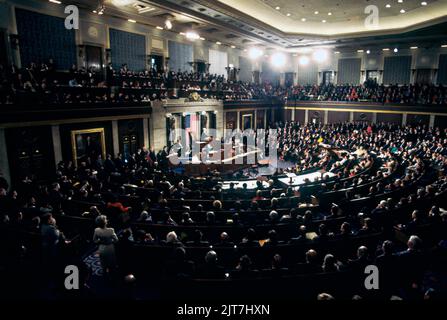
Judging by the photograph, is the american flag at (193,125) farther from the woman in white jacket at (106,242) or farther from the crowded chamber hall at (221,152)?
the woman in white jacket at (106,242)

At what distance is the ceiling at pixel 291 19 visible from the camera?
61.8 ft

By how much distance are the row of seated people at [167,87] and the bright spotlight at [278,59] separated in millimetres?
3100

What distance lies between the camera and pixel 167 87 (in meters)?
21.1

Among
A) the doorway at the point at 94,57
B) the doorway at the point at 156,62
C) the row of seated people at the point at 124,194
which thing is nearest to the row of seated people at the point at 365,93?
the row of seated people at the point at 124,194

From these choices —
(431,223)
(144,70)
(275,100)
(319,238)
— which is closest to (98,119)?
(144,70)

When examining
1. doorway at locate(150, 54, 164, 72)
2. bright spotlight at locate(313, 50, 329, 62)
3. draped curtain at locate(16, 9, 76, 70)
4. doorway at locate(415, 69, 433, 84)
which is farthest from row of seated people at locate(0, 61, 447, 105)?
bright spotlight at locate(313, 50, 329, 62)

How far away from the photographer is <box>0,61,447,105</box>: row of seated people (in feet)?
43.1

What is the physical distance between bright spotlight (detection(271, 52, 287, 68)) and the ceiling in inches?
170

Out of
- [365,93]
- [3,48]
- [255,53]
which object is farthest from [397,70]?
[3,48]

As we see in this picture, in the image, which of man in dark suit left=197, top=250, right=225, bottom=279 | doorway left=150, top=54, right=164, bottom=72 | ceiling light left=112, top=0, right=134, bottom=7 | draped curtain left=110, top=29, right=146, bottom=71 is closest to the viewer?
man in dark suit left=197, top=250, right=225, bottom=279

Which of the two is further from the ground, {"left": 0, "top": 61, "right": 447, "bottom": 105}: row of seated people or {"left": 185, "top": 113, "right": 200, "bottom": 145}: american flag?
{"left": 0, "top": 61, "right": 447, "bottom": 105}: row of seated people

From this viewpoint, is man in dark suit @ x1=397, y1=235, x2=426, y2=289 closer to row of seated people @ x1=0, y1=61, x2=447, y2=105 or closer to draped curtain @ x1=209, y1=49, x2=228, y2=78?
row of seated people @ x1=0, y1=61, x2=447, y2=105

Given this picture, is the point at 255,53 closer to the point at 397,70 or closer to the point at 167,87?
the point at 397,70

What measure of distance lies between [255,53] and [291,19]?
633 cm
